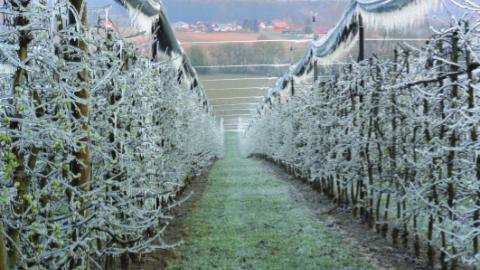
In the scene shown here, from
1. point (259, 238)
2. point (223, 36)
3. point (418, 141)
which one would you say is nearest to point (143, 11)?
point (259, 238)

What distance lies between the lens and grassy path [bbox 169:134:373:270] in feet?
21.6

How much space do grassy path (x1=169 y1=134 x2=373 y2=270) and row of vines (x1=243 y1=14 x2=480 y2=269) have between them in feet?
2.60

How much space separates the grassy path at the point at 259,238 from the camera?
6.59 meters

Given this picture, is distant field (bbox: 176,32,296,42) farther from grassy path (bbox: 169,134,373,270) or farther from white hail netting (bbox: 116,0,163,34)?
white hail netting (bbox: 116,0,163,34)

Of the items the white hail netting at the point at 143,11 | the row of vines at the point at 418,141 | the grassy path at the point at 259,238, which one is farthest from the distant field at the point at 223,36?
the white hail netting at the point at 143,11

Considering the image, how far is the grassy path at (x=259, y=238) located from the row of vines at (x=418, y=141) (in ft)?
2.60

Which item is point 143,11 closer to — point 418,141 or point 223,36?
point 418,141

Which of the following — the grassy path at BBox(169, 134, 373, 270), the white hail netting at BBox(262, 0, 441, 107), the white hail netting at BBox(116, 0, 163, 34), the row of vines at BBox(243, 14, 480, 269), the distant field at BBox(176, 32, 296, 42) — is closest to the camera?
the row of vines at BBox(243, 14, 480, 269)

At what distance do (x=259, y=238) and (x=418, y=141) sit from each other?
2.74m

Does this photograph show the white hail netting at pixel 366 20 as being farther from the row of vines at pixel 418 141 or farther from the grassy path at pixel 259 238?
the grassy path at pixel 259 238

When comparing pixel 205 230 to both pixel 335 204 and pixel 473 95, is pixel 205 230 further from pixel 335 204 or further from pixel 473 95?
pixel 473 95

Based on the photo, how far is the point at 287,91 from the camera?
23781 mm

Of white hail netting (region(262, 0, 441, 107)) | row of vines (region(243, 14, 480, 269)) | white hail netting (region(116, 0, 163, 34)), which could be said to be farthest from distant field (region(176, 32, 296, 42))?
white hail netting (region(116, 0, 163, 34))

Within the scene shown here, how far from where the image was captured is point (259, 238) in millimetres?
8000
